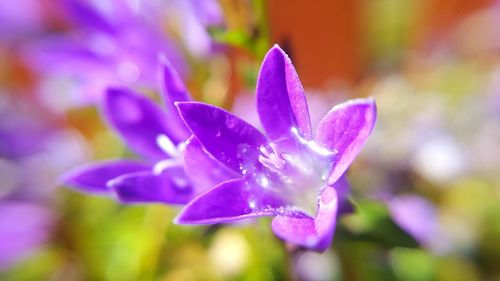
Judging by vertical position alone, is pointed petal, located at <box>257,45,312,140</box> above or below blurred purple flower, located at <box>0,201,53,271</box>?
above

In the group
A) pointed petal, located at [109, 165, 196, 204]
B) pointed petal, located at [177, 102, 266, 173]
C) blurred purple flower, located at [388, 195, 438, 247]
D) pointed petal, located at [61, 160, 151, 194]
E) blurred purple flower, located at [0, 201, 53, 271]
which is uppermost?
pointed petal, located at [177, 102, 266, 173]

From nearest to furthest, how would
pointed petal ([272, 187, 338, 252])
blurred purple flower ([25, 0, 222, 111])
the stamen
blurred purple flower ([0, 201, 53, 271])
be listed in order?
1. pointed petal ([272, 187, 338, 252])
2. the stamen
3. blurred purple flower ([25, 0, 222, 111])
4. blurred purple flower ([0, 201, 53, 271])

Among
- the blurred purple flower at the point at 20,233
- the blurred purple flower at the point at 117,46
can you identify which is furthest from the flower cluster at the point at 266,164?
the blurred purple flower at the point at 20,233

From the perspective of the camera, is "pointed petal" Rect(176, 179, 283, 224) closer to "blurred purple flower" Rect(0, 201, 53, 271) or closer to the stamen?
the stamen

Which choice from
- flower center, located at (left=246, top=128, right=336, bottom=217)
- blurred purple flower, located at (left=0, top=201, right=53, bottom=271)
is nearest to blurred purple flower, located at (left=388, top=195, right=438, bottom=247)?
flower center, located at (left=246, top=128, right=336, bottom=217)

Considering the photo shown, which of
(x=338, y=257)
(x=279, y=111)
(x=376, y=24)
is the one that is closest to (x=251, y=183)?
(x=279, y=111)

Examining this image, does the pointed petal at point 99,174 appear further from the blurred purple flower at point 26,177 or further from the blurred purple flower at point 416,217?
the blurred purple flower at point 26,177

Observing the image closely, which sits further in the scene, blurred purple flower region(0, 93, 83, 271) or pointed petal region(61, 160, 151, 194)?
blurred purple flower region(0, 93, 83, 271)

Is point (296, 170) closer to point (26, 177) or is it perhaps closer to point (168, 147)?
point (168, 147)
